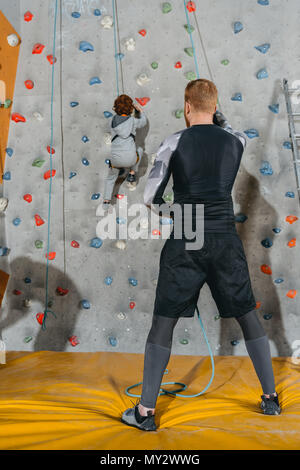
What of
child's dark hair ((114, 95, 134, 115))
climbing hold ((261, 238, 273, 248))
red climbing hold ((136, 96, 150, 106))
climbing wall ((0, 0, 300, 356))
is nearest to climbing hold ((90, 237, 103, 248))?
climbing wall ((0, 0, 300, 356))

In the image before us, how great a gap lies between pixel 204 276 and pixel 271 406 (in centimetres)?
57

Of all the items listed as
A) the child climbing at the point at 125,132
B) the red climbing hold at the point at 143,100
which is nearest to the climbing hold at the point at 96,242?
the child climbing at the point at 125,132

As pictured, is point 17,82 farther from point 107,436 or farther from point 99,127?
point 107,436

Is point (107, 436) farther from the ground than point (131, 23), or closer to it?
closer to it

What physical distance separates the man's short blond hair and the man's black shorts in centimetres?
50

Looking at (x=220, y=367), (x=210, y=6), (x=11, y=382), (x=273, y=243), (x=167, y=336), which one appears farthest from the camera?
(x=210, y=6)

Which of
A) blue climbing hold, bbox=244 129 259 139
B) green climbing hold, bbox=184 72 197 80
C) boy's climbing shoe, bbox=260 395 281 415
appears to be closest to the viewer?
boy's climbing shoe, bbox=260 395 281 415

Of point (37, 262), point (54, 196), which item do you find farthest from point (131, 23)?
point (37, 262)

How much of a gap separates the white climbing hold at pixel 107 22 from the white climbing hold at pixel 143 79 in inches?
18.8

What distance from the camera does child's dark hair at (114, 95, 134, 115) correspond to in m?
2.59

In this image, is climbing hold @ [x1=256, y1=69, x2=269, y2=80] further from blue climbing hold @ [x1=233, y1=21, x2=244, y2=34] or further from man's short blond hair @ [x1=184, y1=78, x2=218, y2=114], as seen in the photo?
man's short blond hair @ [x1=184, y1=78, x2=218, y2=114]

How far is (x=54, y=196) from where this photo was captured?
2.84 m

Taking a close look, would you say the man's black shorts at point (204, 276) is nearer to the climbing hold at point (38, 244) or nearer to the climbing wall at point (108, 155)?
the climbing wall at point (108, 155)
